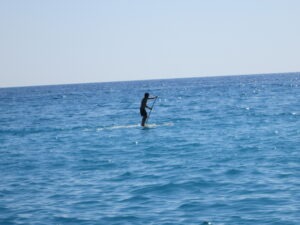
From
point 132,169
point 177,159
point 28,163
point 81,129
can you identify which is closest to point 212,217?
point 132,169

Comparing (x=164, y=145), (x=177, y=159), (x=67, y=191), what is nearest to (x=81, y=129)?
(x=164, y=145)

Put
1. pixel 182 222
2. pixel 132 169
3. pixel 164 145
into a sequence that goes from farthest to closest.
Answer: pixel 164 145
pixel 132 169
pixel 182 222

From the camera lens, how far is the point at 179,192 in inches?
451

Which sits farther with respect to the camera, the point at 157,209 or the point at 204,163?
the point at 204,163

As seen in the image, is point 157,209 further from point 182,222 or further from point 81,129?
point 81,129

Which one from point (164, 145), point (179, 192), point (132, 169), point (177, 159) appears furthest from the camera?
point (164, 145)

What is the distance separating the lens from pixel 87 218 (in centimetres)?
973

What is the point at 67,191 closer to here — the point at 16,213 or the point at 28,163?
the point at 16,213

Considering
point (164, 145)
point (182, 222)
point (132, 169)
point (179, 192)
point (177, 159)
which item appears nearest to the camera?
point (182, 222)

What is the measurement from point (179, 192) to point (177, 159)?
4.91m

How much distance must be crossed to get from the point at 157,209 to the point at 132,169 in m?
4.72

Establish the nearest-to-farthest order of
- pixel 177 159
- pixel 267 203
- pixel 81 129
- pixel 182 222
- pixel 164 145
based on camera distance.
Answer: pixel 182 222 → pixel 267 203 → pixel 177 159 → pixel 164 145 → pixel 81 129

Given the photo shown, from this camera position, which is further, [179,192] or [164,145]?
[164,145]

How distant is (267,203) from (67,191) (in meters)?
5.18
